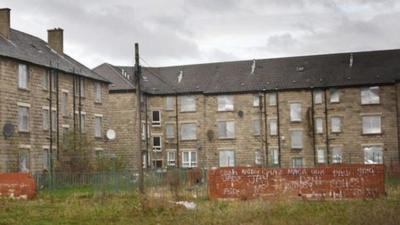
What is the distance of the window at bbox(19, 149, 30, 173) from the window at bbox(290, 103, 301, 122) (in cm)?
2471

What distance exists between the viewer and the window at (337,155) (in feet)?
192

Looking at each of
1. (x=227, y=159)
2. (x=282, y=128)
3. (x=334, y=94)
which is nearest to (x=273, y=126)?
(x=282, y=128)

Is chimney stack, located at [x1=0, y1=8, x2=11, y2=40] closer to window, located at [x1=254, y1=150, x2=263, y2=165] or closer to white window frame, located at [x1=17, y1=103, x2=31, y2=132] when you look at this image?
white window frame, located at [x1=17, y1=103, x2=31, y2=132]

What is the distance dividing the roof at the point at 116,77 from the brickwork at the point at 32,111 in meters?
9.28

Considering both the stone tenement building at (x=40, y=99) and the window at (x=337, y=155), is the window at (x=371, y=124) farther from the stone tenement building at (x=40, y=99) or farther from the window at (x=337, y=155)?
the stone tenement building at (x=40, y=99)

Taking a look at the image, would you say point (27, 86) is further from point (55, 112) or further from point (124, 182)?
point (124, 182)

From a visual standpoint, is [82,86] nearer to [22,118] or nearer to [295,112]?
[22,118]

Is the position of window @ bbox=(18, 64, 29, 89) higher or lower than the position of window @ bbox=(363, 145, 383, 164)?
higher

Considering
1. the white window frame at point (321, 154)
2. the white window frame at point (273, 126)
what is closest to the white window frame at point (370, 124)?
the white window frame at point (321, 154)

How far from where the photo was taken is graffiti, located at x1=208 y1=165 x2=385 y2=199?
28.0 m

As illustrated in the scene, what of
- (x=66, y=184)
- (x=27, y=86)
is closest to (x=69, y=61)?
(x=27, y=86)

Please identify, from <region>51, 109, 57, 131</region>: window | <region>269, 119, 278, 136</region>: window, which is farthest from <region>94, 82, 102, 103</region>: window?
<region>269, 119, 278, 136</region>: window

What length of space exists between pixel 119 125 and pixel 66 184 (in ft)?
74.0

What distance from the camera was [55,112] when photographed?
155 ft
